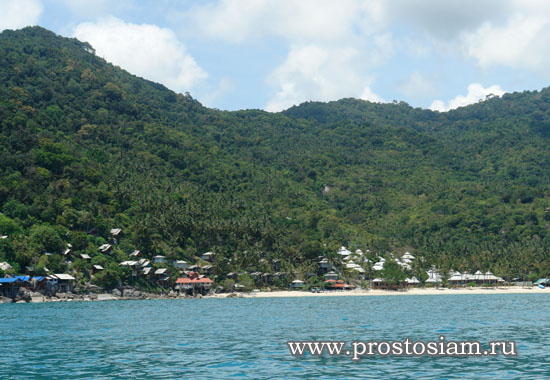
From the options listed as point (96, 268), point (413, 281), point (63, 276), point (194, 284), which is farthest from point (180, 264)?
point (413, 281)

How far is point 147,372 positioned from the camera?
27.2 meters

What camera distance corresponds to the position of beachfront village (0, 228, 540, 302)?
327 feet

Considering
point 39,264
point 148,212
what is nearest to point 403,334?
point 39,264

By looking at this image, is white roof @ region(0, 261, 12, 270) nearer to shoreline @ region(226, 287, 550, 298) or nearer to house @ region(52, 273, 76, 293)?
house @ region(52, 273, 76, 293)

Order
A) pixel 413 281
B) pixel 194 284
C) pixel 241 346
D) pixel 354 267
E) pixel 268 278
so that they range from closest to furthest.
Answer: pixel 241 346 < pixel 194 284 < pixel 268 278 < pixel 413 281 < pixel 354 267

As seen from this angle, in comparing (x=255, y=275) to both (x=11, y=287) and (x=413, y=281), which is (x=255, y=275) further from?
(x=11, y=287)

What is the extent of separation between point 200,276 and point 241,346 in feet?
296

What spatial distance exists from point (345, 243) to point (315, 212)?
52.2ft

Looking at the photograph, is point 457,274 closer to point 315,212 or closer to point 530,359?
point 315,212

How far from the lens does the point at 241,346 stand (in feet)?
117

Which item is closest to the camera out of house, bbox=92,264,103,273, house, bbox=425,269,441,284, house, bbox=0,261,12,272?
house, bbox=0,261,12,272

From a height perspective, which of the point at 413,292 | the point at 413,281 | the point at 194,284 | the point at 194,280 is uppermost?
the point at 194,280

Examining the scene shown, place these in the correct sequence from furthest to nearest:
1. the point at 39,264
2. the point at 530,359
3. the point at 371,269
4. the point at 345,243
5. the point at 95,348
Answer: the point at 345,243
the point at 371,269
the point at 39,264
the point at 95,348
the point at 530,359

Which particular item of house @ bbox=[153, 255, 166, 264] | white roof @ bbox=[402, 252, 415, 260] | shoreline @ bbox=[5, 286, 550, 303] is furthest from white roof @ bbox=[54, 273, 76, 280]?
white roof @ bbox=[402, 252, 415, 260]
